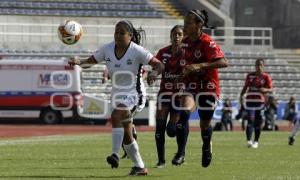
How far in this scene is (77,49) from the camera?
4253cm

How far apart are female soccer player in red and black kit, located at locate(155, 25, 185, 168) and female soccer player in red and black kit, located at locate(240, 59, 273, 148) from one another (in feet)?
20.0

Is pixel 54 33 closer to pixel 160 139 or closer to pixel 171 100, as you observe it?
pixel 171 100

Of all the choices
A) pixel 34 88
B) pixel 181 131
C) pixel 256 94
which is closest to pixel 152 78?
pixel 181 131

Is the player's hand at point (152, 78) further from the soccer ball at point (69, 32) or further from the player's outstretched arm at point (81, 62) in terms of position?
the soccer ball at point (69, 32)

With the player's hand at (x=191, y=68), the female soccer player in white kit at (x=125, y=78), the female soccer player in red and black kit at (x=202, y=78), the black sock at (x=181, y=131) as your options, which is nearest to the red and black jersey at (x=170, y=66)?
the black sock at (x=181, y=131)

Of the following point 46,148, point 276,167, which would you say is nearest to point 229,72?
point 46,148

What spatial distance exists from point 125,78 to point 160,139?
2.12 m

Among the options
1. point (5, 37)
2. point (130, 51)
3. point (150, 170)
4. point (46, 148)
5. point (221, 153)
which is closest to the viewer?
point (130, 51)

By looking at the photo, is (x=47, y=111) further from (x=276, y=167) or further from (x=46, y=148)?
(x=276, y=167)

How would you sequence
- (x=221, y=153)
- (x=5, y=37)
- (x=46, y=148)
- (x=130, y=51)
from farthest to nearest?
(x=5, y=37)
(x=46, y=148)
(x=221, y=153)
(x=130, y=51)

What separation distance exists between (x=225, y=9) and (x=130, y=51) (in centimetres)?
3671

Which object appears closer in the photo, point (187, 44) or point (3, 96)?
point (187, 44)

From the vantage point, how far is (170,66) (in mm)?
13734

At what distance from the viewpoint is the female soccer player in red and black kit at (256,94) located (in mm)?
19734
